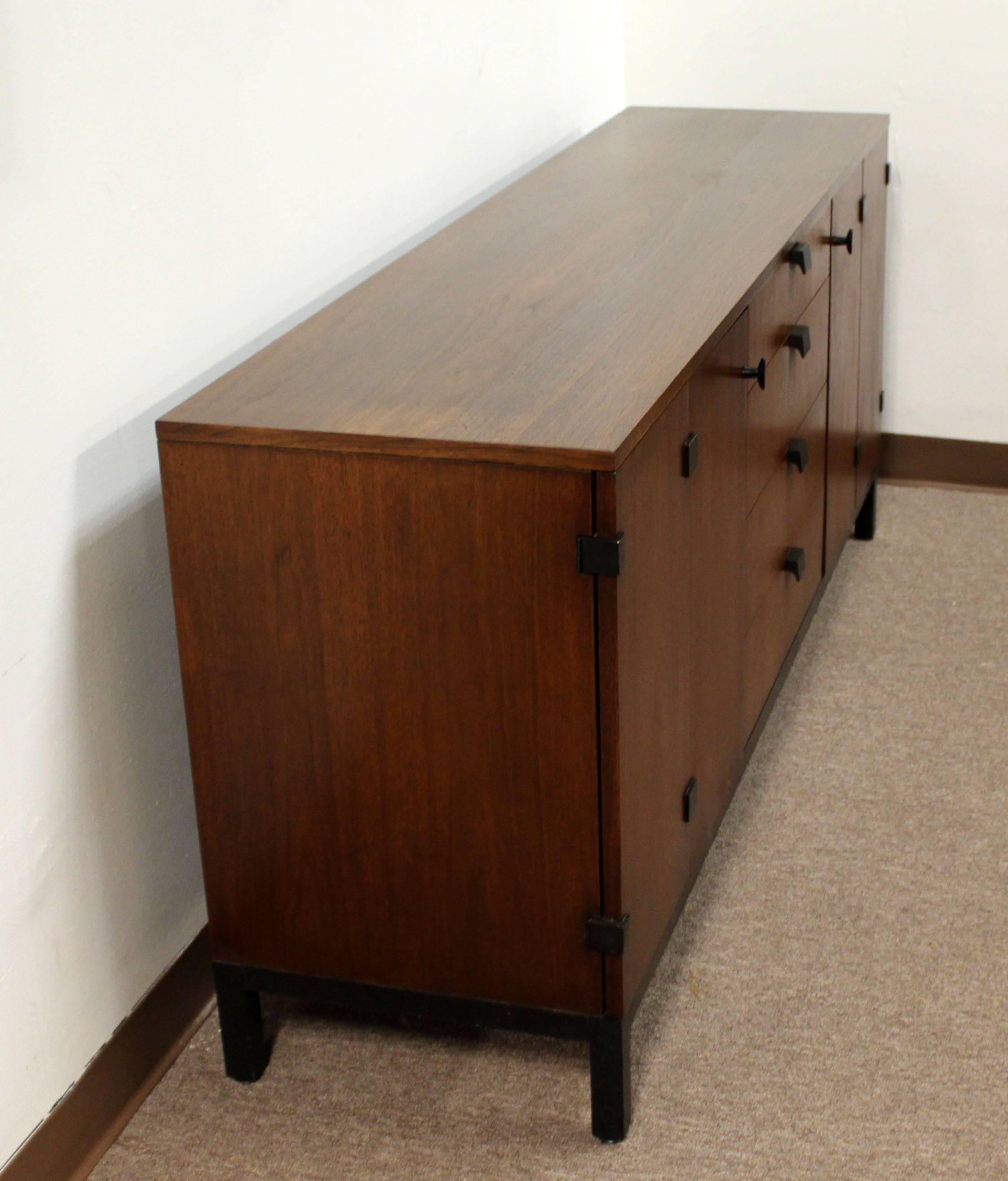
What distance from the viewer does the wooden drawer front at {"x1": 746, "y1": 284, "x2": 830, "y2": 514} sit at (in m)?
1.91

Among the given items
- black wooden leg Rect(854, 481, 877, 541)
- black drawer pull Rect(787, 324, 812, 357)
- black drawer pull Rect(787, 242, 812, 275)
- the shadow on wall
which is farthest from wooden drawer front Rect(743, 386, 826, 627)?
the shadow on wall

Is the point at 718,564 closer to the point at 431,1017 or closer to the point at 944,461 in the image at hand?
the point at 431,1017

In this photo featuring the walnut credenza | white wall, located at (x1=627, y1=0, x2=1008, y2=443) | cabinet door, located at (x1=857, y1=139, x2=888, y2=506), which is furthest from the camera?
white wall, located at (x1=627, y1=0, x2=1008, y2=443)

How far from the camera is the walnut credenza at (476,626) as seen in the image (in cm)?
140

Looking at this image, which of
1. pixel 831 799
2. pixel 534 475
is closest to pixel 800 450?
pixel 831 799

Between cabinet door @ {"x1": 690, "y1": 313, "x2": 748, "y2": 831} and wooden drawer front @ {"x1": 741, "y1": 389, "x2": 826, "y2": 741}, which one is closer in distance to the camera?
cabinet door @ {"x1": 690, "y1": 313, "x2": 748, "y2": 831}

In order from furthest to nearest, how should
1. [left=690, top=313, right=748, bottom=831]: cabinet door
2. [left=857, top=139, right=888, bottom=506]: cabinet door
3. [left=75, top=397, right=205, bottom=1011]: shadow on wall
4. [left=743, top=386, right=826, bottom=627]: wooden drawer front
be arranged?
[left=857, top=139, right=888, bottom=506]: cabinet door, [left=743, top=386, right=826, bottom=627]: wooden drawer front, [left=690, top=313, right=748, bottom=831]: cabinet door, [left=75, top=397, right=205, bottom=1011]: shadow on wall

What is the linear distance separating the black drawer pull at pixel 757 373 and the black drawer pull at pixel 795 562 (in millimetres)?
345

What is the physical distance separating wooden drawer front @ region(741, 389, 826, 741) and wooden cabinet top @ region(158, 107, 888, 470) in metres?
0.34

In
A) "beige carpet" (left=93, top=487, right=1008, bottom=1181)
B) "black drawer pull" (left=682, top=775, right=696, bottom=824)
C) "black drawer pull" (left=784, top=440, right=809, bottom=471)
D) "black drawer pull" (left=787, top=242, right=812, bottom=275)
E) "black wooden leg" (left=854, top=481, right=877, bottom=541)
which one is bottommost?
"beige carpet" (left=93, top=487, right=1008, bottom=1181)

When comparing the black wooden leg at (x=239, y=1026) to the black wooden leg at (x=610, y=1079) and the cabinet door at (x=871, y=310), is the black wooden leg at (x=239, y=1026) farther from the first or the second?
the cabinet door at (x=871, y=310)

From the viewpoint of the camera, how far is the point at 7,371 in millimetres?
1388

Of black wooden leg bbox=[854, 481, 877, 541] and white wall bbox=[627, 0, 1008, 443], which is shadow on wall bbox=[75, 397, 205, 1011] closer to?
black wooden leg bbox=[854, 481, 877, 541]

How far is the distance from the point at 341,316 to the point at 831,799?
1.01m
